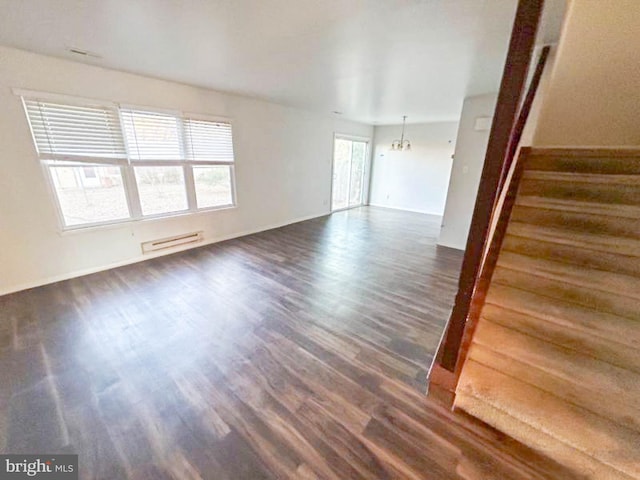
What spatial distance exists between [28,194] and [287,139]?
13.2 feet

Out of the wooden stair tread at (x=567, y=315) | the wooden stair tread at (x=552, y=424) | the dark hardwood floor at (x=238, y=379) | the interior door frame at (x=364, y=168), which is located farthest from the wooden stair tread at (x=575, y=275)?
the interior door frame at (x=364, y=168)

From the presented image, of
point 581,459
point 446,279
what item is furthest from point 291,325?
point 446,279

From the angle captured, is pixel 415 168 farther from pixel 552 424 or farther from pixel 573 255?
pixel 552 424

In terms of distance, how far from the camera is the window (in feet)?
9.34

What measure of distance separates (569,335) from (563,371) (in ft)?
0.71

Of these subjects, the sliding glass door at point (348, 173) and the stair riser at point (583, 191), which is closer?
the stair riser at point (583, 191)

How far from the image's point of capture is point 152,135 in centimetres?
353

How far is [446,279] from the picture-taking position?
3.36 meters

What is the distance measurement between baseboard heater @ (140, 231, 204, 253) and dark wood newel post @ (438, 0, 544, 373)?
4089 millimetres

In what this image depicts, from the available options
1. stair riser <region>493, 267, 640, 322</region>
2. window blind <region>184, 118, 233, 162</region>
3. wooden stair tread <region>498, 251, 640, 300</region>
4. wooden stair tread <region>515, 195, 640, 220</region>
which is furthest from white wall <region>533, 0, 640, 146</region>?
window blind <region>184, 118, 233, 162</region>

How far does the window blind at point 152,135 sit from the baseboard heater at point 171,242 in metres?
1.23

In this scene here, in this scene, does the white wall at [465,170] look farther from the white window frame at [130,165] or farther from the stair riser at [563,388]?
the white window frame at [130,165]

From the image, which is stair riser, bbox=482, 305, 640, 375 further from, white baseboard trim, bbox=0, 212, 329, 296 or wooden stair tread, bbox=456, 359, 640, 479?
white baseboard trim, bbox=0, 212, 329, 296

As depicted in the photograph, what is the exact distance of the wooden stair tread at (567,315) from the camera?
1.38 meters
